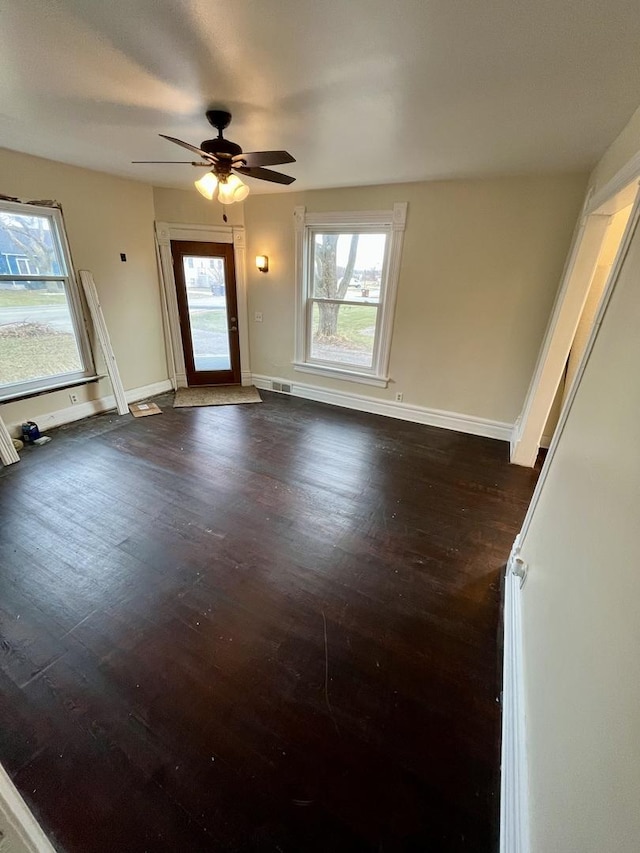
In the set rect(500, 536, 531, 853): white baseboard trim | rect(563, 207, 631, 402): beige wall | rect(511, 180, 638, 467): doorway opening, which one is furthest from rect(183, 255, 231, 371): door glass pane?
rect(500, 536, 531, 853): white baseboard trim

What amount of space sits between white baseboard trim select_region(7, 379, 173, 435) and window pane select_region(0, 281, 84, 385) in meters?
0.41

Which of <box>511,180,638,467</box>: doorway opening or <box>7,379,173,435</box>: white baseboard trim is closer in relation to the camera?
<box>511,180,638,467</box>: doorway opening

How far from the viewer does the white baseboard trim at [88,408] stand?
3637 millimetres

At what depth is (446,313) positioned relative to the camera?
3771 millimetres

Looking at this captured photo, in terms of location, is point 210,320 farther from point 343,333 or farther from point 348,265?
point 348,265

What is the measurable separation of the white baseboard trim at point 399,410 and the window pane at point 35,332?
2.37 m

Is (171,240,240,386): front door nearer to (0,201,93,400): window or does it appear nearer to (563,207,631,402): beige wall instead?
(0,201,93,400): window

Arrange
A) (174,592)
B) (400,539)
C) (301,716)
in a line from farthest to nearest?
(400,539)
(174,592)
(301,716)

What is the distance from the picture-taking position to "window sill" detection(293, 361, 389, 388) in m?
4.36

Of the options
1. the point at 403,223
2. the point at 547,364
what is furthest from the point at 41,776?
the point at 403,223

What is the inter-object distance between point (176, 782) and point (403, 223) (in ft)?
14.7

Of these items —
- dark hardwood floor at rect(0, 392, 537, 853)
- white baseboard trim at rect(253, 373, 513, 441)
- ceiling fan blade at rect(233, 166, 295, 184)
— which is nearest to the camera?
dark hardwood floor at rect(0, 392, 537, 853)

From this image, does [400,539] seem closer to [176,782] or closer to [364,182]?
[176,782]

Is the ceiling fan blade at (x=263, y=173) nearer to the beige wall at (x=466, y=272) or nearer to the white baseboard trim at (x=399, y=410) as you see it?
the beige wall at (x=466, y=272)
